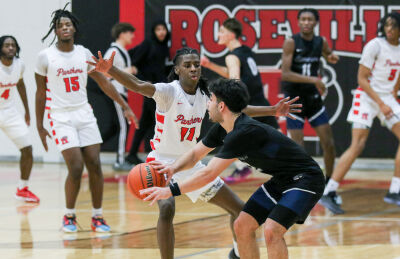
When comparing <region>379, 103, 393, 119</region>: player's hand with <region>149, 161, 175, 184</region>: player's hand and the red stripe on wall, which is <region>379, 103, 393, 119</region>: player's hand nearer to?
<region>149, 161, 175, 184</region>: player's hand

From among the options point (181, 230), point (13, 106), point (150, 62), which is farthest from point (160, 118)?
point (150, 62)

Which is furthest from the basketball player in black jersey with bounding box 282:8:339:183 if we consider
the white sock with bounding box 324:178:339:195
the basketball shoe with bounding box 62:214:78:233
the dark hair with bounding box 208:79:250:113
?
the dark hair with bounding box 208:79:250:113

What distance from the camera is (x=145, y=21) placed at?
1442cm

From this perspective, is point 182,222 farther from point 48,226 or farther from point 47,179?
point 47,179

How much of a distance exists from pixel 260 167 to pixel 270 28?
814cm

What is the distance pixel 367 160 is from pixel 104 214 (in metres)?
5.66

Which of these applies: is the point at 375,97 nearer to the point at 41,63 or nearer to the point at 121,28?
the point at 41,63

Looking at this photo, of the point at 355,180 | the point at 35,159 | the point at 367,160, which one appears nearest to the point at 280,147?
the point at 355,180

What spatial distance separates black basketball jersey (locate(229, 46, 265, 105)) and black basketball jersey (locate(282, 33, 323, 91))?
880mm

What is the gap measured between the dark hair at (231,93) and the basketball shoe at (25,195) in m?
5.54

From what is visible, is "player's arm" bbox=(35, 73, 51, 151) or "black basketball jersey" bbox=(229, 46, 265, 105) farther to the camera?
"black basketball jersey" bbox=(229, 46, 265, 105)

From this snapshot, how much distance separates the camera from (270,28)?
13.9m

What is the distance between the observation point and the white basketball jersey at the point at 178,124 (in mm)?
6809

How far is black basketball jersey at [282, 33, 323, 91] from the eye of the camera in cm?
1052
